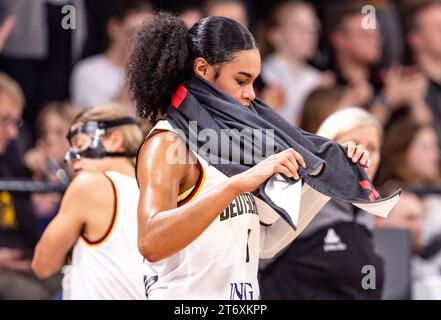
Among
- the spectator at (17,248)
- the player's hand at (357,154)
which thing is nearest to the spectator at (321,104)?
the spectator at (17,248)

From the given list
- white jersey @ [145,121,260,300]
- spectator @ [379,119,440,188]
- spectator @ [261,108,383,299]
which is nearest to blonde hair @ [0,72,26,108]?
spectator @ [261,108,383,299]

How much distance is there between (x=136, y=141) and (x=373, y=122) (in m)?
1.07

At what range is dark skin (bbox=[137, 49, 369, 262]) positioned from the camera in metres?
2.76

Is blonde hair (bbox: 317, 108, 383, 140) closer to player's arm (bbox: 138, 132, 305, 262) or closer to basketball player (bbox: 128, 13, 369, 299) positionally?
basketball player (bbox: 128, 13, 369, 299)

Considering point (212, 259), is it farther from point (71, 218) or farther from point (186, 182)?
point (71, 218)

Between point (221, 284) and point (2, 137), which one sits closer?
point (221, 284)

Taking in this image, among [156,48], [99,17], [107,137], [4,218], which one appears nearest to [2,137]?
[4,218]

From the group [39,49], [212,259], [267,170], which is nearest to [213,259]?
[212,259]

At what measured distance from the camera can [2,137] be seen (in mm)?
5547

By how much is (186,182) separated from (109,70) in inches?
133

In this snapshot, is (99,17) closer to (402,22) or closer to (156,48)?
(402,22)

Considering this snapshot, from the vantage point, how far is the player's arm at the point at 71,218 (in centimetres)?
371

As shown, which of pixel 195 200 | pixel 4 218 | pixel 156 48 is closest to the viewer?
pixel 195 200

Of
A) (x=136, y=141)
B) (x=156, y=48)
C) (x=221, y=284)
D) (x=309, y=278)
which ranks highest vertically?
(x=156, y=48)
